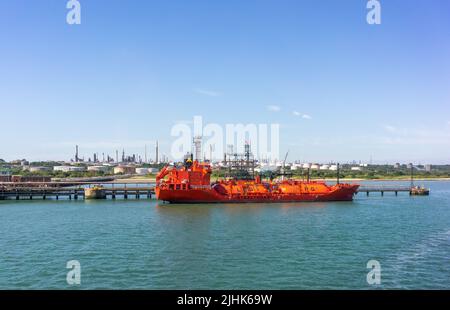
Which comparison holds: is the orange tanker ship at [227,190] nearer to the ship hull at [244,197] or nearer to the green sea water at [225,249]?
the ship hull at [244,197]

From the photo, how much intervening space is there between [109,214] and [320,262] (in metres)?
29.5

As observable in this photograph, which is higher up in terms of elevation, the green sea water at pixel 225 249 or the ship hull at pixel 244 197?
the ship hull at pixel 244 197

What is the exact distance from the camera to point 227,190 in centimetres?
5612

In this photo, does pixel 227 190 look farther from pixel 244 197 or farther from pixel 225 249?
pixel 225 249

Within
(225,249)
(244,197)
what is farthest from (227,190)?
(225,249)

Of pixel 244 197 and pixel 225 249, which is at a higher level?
pixel 244 197

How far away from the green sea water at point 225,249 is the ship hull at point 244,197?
891cm

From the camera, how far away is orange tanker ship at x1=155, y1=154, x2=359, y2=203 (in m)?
54.2

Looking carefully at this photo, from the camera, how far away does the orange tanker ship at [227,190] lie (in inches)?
2136

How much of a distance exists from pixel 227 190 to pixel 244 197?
9.00 ft

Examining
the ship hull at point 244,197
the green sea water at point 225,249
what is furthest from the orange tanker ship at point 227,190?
the green sea water at point 225,249

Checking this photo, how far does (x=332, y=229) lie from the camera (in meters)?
34.3

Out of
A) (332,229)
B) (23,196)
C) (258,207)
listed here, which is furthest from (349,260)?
(23,196)
